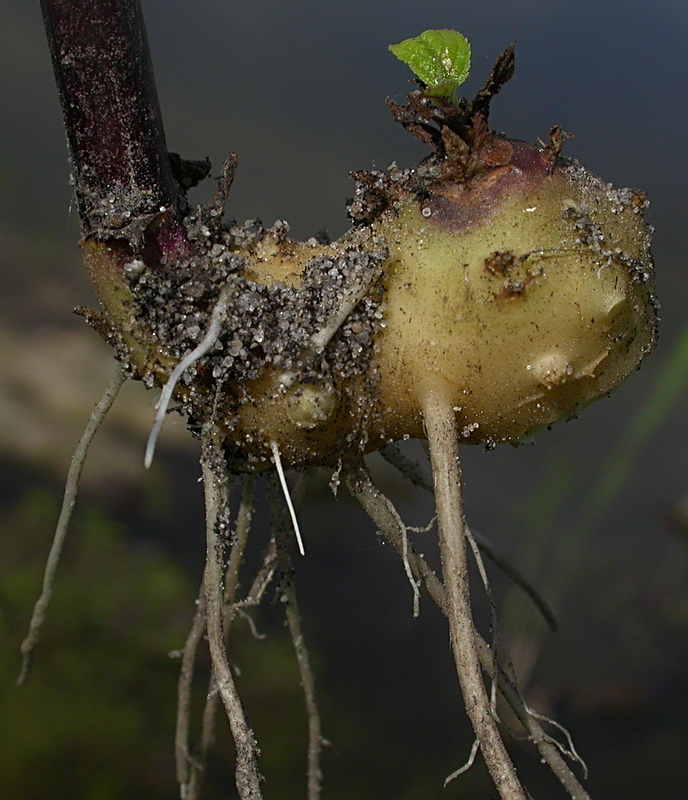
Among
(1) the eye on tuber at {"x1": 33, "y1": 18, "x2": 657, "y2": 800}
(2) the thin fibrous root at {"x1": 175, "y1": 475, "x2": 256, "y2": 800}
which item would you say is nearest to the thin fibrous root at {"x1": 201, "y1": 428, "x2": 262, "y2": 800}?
(1) the eye on tuber at {"x1": 33, "y1": 18, "x2": 657, "y2": 800}

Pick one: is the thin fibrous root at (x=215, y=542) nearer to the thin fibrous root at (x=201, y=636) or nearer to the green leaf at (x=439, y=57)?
the thin fibrous root at (x=201, y=636)

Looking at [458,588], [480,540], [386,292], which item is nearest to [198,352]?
[386,292]

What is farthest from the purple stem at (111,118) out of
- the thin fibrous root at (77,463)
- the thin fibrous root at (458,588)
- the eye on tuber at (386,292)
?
the thin fibrous root at (458,588)

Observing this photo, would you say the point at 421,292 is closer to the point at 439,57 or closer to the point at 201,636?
the point at 439,57

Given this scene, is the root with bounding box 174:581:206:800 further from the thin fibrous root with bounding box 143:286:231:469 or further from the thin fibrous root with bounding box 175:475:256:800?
the thin fibrous root with bounding box 143:286:231:469

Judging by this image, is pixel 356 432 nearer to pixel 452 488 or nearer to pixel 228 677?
pixel 452 488

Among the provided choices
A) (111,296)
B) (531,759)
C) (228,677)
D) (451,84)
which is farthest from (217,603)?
(531,759)
